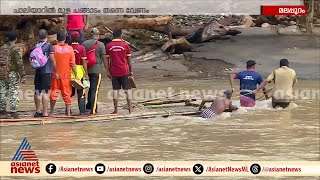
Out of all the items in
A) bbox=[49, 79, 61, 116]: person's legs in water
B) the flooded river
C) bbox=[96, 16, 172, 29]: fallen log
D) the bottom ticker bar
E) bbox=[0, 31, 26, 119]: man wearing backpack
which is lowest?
the flooded river

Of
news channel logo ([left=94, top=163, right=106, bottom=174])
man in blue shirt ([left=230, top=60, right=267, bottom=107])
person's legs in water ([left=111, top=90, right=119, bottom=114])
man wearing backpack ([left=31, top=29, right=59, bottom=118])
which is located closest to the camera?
news channel logo ([left=94, top=163, right=106, bottom=174])

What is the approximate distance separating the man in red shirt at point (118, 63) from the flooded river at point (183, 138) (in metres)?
0.82

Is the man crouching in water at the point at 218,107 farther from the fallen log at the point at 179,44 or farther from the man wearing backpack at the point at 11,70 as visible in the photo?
the fallen log at the point at 179,44

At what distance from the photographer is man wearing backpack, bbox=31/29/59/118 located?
43.1ft

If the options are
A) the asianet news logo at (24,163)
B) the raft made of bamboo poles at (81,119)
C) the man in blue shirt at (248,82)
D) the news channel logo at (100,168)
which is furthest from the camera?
the man in blue shirt at (248,82)

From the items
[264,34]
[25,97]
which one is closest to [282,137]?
[25,97]

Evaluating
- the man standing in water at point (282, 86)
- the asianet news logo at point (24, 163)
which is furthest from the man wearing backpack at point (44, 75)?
the asianet news logo at point (24, 163)

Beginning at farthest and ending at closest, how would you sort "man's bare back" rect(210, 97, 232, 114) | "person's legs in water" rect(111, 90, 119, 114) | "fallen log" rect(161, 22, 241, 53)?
"fallen log" rect(161, 22, 241, 53), "man's bare back" rect(210, 97, 232, 114), "person's legs in water" rect(111, 90, 119, 114)

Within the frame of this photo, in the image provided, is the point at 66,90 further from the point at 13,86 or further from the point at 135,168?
the point at 135,168

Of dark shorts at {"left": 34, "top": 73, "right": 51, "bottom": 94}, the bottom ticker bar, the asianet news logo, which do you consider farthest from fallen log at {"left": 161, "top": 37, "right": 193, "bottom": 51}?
the asianet news logo

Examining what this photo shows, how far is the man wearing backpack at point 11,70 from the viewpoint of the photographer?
12.8m

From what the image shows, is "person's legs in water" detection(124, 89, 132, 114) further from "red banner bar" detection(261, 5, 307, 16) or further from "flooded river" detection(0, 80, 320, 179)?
"red banner bar" detection(261, 5, 307, 16)

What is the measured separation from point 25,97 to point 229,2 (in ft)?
66.6

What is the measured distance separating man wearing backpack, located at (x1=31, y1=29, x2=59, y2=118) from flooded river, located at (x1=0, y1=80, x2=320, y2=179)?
59 centimetres
